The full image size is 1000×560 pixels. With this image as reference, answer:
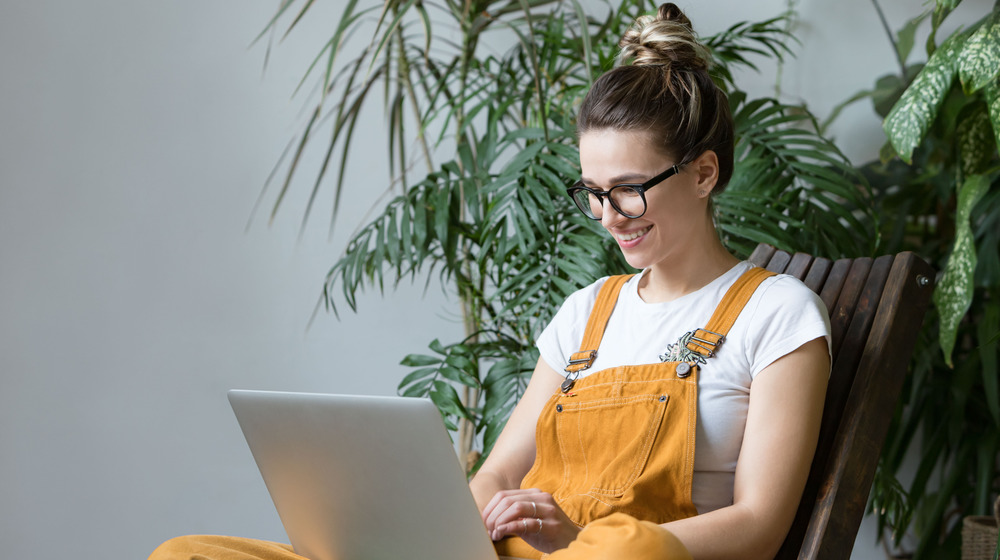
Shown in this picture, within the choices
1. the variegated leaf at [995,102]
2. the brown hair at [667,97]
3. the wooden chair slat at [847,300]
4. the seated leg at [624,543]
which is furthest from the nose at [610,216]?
the variegated leaf at [995,102]

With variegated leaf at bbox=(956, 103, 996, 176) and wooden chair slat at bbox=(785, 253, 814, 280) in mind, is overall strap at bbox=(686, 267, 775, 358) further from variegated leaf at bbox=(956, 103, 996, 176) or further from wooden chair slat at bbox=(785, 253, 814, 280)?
variegated leaf at bbox=(956, 103, 996, 176)

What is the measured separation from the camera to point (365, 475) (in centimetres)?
95

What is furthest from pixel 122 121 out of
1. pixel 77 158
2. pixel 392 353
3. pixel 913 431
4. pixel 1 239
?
pixel 913 431

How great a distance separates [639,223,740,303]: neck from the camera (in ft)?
4.18

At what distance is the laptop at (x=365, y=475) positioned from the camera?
888 mm

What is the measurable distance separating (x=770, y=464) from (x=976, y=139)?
3.97 feet

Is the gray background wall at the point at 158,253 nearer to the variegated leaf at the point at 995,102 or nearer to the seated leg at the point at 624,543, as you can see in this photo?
the variegated leaf at the point at 995,102

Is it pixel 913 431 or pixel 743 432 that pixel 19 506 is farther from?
pixel 913 431

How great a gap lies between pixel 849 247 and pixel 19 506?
2.34m

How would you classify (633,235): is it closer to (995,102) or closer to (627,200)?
(627,200)

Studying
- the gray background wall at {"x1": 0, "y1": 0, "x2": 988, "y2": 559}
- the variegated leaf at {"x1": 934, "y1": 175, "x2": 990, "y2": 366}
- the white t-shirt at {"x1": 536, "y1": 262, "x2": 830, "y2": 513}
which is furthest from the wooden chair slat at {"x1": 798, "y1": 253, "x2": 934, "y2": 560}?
the gray background wall at {"x1": 0, "y1": 0, "x2": 988, "y2": 559}

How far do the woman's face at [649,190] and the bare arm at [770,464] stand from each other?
244 mm

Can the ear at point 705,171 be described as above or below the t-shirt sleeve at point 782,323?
above

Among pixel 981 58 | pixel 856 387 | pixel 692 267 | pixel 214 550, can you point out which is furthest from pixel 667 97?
pixel 214 550
